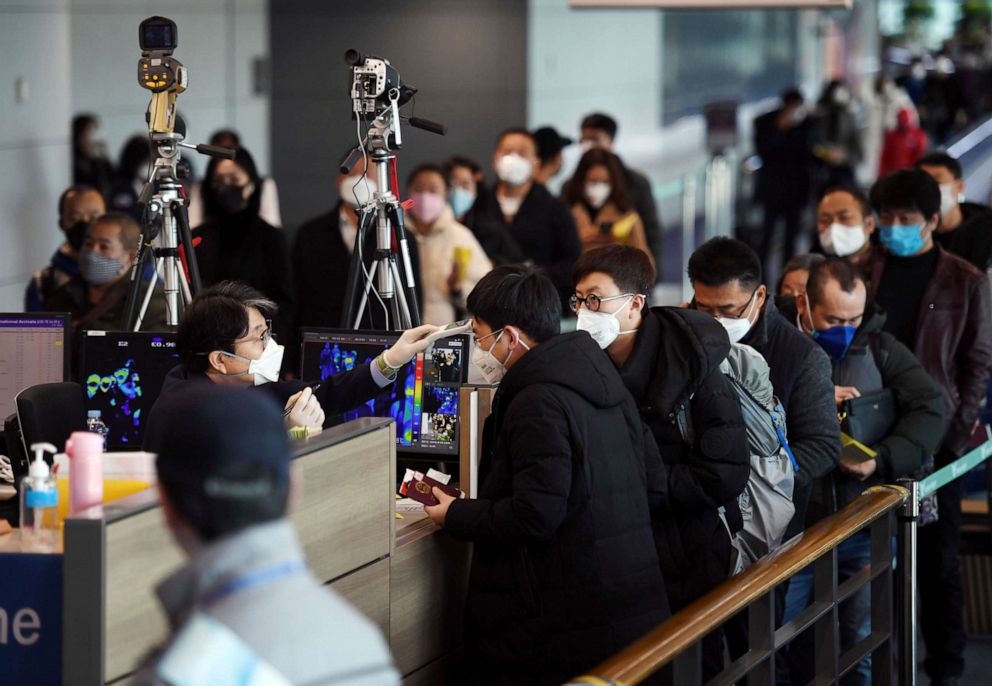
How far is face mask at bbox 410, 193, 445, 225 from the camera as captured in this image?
20.2ft

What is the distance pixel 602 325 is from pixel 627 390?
26 centimetres

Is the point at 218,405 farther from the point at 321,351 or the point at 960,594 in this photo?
the point at 960,594

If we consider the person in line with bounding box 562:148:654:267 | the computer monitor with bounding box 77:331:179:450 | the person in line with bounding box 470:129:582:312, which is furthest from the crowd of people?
the person in line with bounding box 562:148:654:267

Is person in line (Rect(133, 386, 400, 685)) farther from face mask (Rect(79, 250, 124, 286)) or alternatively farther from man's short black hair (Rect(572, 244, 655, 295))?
face mask (Rect(79, 250, 124, 286))

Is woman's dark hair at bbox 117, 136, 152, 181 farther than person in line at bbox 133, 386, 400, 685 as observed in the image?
Yes

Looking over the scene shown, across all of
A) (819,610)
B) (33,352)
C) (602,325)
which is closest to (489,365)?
(602,325)

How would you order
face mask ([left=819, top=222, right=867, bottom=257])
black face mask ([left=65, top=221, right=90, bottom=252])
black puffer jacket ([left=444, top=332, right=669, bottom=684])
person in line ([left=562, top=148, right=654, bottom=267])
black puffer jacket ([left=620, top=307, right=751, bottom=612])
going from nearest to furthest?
black puffer jacket ([left=444, top=332, right=669, bottom=684]), black puffer jacket ([left=620, top=307, right=751, bottom=612]), face mask ([left=819, top=222, right=867, bottom=257]), black face mask ([left=65, top=221, right=90, bottom=252]), person in line ([left=562, top=148, right=654, bottom=267])

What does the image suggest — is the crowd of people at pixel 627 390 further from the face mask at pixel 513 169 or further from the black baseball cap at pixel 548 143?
the black baseball cap at pixel 548 143

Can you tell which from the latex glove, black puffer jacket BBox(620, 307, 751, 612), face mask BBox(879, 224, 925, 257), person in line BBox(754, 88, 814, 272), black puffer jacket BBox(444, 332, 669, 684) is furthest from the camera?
person in line BBox(754, 88, 814, 272)

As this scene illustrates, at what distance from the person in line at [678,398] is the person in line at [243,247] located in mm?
2220

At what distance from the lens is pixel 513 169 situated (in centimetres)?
699

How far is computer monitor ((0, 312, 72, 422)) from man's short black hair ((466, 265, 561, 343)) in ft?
4.85

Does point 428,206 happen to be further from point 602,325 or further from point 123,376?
point 602,325

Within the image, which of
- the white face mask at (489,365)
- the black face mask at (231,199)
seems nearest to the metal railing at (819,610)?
the white face mask at (489,365)
